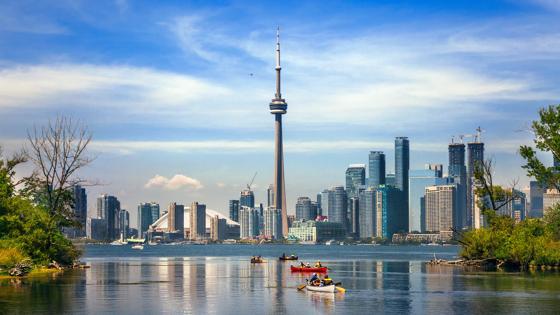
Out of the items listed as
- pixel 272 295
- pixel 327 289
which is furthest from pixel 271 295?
pixel 327 289

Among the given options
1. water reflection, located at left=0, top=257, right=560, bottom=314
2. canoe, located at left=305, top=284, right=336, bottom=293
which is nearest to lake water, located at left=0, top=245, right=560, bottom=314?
water reflection, located at left=0, top=257, right=560, bottom=314

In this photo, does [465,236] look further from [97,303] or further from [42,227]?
[97,303]

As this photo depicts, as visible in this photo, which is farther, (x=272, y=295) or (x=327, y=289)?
(x=327, y=289)

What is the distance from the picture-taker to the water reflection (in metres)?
69.6

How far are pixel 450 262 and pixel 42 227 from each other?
72303mm

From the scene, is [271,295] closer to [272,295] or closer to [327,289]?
[272,295]

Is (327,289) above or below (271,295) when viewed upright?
above

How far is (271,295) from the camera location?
83688mm

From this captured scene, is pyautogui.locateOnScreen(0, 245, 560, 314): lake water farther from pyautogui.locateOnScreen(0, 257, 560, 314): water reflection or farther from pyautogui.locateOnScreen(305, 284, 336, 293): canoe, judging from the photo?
pyautogui.locateOnScreen(305, 284, 336, 293): canoe

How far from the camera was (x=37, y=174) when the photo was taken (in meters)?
127

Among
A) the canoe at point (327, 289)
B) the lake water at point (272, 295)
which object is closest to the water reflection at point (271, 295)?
the lake water at point (272, 295)

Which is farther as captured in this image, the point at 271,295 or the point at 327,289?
the point at 327,289

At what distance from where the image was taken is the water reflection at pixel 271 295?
69625 millimetres

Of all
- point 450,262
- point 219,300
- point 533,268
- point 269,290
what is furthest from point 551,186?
point 219,300
